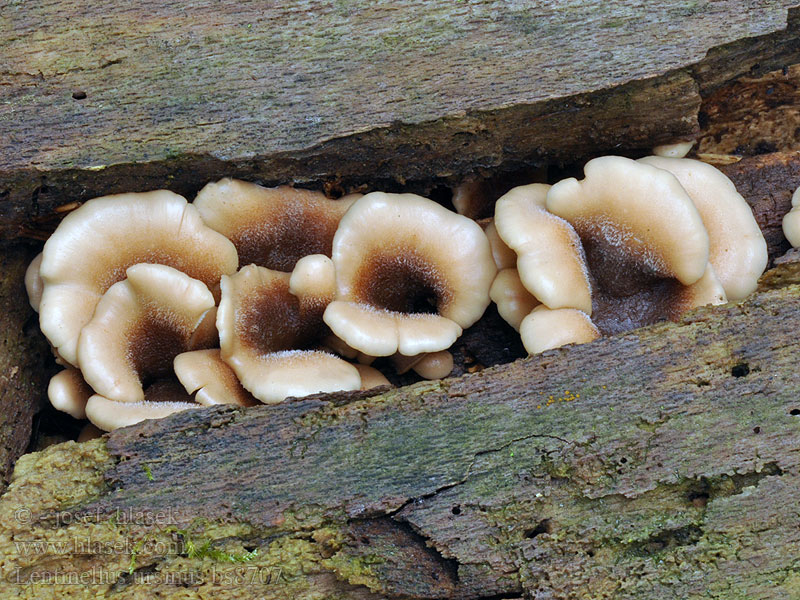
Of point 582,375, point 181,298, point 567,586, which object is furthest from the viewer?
point 181,298

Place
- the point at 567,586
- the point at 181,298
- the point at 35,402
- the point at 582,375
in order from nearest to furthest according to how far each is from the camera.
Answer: the point at 567,586 → the point at 582,375 → the point at 181,298 → the point at 35,402

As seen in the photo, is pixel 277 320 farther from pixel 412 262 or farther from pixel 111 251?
pixel 111 251

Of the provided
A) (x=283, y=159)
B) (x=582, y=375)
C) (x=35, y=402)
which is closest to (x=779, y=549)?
(x=582, y=375)

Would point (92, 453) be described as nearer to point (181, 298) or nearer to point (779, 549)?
point (181, 298)

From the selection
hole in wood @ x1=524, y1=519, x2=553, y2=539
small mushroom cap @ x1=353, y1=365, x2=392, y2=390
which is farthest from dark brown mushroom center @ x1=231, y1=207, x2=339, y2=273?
hole in wood @ x1=524, y1=519, x2=553, y2=539

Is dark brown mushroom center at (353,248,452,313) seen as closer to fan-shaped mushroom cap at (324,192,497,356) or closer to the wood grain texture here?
fan-shaped mushroom cap at (324,192,497,356)

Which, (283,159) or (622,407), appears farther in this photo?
(283,159)

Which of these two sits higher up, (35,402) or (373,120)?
(373,120)

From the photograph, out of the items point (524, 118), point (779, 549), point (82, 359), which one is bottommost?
point (779, 549)
